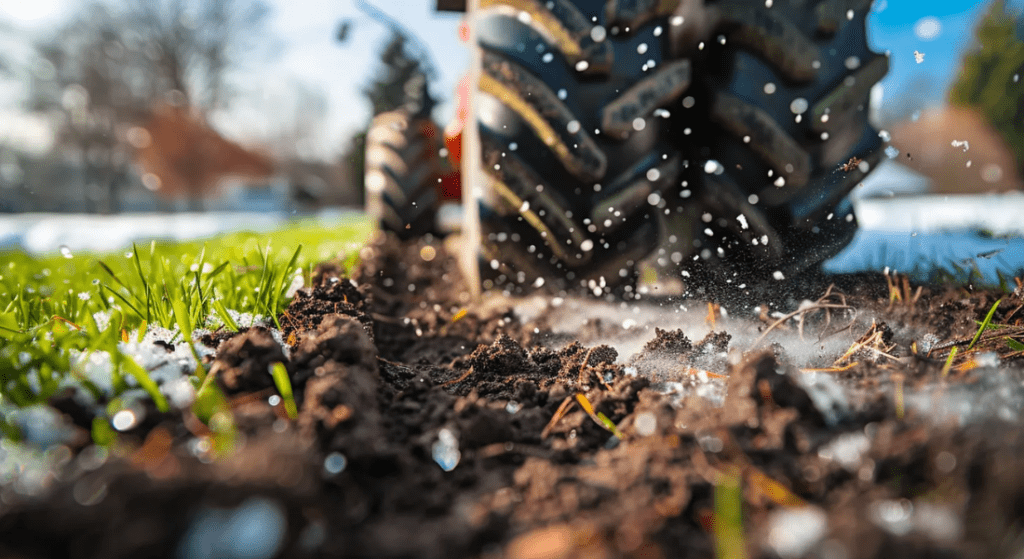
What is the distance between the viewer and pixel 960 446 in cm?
54

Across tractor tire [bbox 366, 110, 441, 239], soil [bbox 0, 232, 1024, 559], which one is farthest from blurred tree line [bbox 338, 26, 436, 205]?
soil [bbox 0, 232, 1024, 559]

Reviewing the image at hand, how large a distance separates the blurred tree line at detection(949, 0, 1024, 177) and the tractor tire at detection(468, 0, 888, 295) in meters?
0.98

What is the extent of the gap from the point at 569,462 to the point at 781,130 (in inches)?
44.2

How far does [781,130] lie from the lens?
141 cm

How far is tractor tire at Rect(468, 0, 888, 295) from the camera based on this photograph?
1411mm

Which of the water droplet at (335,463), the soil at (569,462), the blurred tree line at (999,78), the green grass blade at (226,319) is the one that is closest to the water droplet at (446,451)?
the soil at (569,462)

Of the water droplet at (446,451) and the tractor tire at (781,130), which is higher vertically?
the tractor tire at (781,130)

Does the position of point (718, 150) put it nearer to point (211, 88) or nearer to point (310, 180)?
point (211, 88)

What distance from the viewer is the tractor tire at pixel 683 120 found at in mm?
1411

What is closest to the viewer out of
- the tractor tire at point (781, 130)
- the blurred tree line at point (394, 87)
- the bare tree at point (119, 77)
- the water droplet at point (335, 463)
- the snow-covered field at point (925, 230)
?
the water droplet at point (335, 463)

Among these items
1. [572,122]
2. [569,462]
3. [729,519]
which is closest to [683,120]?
[572,122]

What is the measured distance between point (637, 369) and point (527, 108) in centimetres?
79

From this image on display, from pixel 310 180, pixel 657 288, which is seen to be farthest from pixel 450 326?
pixel 310 180

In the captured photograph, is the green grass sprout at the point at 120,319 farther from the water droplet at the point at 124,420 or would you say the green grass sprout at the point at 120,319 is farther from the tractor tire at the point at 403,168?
the tractor tire at the point at 403,168
